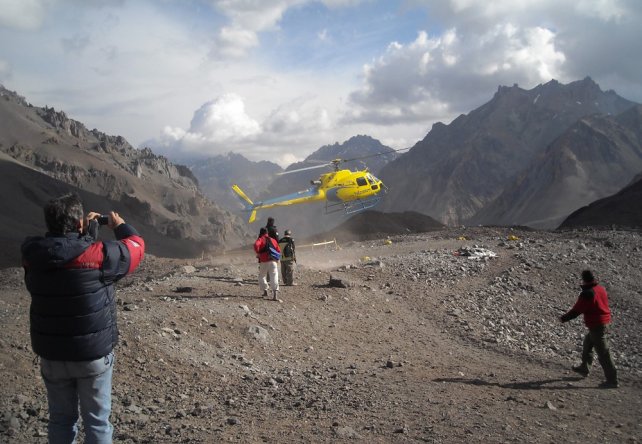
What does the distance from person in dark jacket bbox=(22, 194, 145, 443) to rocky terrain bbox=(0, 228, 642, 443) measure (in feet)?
5.92

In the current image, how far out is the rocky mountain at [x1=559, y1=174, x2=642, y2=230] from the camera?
45.0m

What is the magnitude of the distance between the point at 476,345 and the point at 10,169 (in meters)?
84.6

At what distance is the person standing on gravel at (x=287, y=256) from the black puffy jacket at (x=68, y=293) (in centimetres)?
1015

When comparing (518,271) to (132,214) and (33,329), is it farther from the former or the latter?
(132,214)

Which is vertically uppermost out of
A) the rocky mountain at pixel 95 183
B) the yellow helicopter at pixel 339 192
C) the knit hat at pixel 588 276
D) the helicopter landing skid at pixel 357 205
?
the rocky mountain at pixel 95 183

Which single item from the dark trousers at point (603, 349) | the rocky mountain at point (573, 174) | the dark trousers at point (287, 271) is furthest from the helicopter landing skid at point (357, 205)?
the rocky mountain at point (573, 174)

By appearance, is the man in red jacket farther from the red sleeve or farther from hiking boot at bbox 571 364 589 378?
the red sleeve

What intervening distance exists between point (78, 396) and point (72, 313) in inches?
31.2

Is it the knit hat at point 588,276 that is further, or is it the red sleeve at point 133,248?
the knit hat at point 588,276

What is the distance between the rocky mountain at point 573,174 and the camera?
15088cm

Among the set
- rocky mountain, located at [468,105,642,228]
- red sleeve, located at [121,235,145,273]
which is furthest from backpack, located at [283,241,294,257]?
rocky mountain, located at [468,105,642,228]

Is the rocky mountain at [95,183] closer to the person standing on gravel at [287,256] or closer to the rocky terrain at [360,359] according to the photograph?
the person standing on gravel at [287,256]

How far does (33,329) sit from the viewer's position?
13.7 feet

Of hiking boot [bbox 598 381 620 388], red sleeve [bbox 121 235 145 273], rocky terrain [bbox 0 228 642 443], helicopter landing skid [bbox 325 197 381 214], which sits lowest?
hiking boot [bbox 598 381 620 388]
